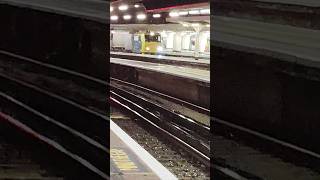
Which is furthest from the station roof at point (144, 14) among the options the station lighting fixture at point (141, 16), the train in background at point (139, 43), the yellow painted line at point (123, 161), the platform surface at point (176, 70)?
the yellow painted line at point (123, 161)

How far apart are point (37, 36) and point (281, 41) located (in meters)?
1.12

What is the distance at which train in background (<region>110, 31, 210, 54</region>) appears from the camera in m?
12.3

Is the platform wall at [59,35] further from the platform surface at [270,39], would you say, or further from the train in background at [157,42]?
the train in background at [157,42]

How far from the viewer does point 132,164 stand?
3322 mm

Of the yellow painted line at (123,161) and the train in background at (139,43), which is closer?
the yellow painted line at (123,161)

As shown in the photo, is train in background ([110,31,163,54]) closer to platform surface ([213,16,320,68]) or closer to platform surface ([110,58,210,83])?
platform surface ([110,58,210,83])

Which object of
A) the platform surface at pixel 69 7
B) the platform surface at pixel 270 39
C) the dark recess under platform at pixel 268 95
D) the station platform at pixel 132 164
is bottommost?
the station platform at pixel 132 164

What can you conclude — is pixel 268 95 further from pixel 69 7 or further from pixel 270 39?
pixel 69 7

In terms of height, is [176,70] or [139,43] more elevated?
[139,43]

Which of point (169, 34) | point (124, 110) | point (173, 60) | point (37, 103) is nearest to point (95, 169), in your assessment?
point (37, 103)

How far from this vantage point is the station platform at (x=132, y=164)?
9.62 feet

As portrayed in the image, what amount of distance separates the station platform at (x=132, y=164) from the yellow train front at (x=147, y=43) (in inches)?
349

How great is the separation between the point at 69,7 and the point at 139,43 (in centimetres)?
1189

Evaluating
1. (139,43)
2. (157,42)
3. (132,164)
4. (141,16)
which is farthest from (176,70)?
(132,164)
